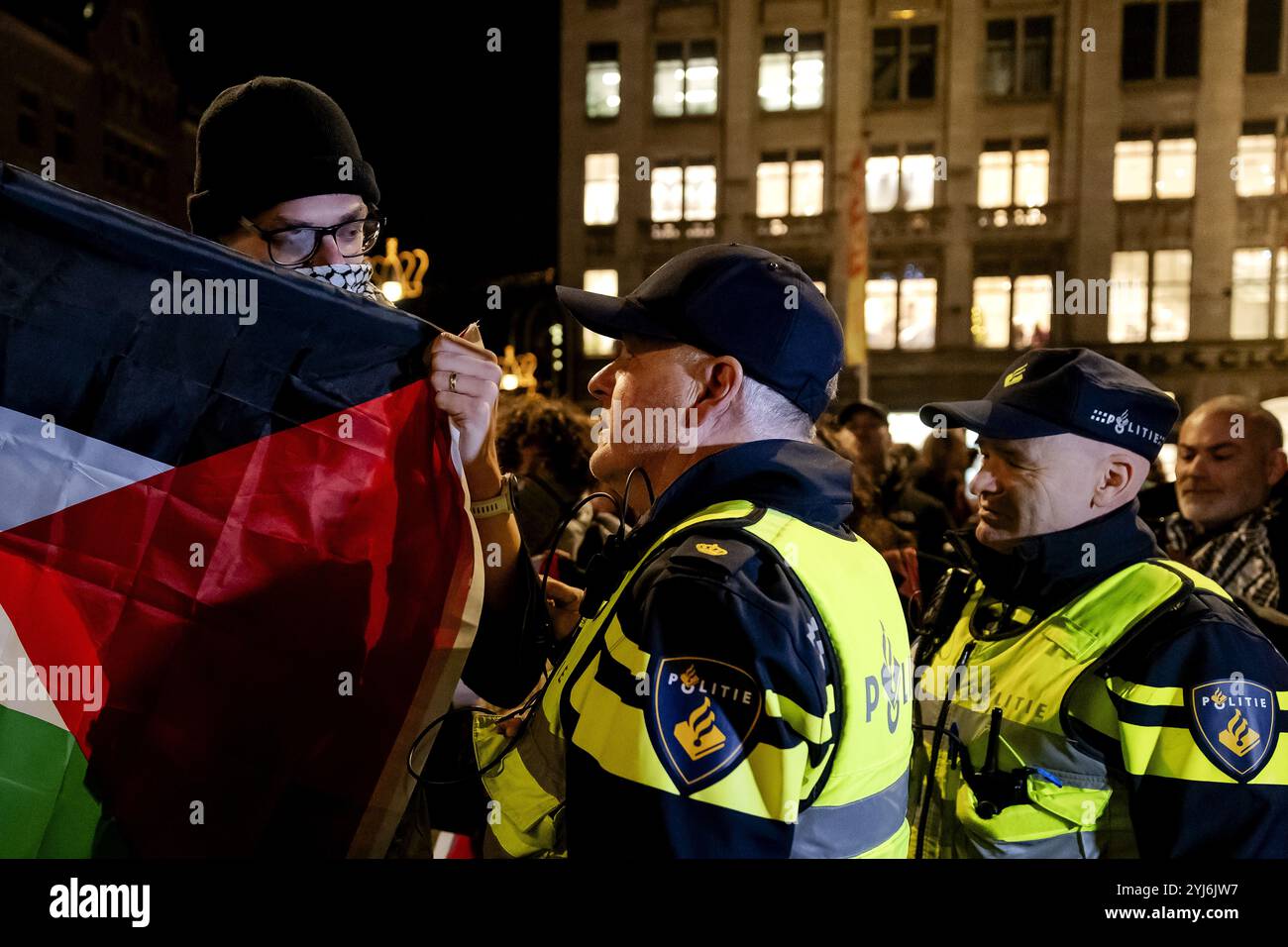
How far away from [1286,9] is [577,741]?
2718cm

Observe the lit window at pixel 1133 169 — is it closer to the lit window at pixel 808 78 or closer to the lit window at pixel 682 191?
the lit window at pixel 808 78

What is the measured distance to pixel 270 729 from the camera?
172 cm

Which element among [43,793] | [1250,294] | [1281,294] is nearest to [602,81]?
[1250,294]

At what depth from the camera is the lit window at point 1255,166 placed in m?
21.8

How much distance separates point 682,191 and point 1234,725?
23.9 m

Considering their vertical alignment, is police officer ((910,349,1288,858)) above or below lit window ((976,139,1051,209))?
below

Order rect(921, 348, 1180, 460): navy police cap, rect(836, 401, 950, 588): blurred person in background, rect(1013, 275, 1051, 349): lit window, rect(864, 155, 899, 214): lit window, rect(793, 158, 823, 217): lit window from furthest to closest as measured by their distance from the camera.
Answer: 1. rect(793, 158, 823, 217): lit window
2. rect(864, 155, 899, 214): lit window
3. rect(1013, 275, 1051, 349): lit window
4. rect(836, 401, 950, 588): blurred person in background
5. rect(921, 348, 1180, 460): navy police cap

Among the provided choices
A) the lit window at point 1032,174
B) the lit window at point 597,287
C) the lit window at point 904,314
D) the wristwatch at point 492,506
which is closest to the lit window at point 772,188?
the lit window at point 904,314

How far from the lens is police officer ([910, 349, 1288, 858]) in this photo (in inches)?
73.4

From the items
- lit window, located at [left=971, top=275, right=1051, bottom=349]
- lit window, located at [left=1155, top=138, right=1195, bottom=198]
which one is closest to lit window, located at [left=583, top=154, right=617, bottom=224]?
lit window, located at [left=971, top=275, right=1051, bottom=349]

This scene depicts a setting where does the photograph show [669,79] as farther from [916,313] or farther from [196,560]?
[196,560]

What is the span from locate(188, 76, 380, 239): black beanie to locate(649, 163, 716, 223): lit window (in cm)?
2278

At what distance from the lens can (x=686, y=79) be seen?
24422 mm

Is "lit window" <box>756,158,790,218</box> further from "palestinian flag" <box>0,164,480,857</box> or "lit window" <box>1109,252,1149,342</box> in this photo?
"palestinian flag" <box>0,164,480,857</box>
